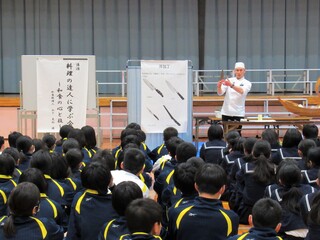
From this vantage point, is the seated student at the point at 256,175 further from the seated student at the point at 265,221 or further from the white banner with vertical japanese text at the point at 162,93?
the white banner with vertical japanese text at the point at 162,93

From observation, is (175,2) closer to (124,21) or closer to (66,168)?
(124,21)

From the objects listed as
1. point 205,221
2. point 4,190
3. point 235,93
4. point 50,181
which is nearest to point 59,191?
point 50,181

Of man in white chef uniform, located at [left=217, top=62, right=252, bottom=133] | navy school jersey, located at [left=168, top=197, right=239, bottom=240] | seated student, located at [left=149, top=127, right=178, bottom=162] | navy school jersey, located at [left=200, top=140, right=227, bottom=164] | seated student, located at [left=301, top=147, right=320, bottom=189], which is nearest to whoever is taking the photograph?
navy school jersey, located at [left=168, top=197, right=239, bottom=240]

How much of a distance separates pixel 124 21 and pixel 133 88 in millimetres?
7098

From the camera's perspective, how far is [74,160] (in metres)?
3.72

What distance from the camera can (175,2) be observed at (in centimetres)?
1348

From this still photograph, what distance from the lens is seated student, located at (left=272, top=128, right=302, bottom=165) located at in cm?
450

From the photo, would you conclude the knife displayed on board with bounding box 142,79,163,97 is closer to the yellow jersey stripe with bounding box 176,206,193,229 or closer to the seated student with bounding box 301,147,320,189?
the seated student with bounding box 301,147,320,189

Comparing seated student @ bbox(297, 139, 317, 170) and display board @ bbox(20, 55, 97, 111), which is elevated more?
display board @ bbox(20, 55, 97, 111)

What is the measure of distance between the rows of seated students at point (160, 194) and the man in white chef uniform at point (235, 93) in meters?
1.87

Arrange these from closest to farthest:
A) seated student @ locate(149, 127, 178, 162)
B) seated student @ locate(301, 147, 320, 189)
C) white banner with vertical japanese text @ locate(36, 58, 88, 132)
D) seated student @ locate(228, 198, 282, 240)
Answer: seated student @ locate(228, 198, 282, 240), seated student @ locate(301, 147, 320, 189), seated student @ locate(149, 127, 178, 162), white banner with vertical japanese text @ locate(36, 58, 88, 132)

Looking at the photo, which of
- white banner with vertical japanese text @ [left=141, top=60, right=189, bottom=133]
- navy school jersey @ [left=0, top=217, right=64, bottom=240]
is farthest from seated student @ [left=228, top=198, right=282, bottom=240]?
white banner with vertical japanese text @ [left=141, top=60, right=189, bottom=133]

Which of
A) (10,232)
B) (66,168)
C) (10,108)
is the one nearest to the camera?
(10,232)

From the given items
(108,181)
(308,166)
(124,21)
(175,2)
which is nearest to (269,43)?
(175,2)
